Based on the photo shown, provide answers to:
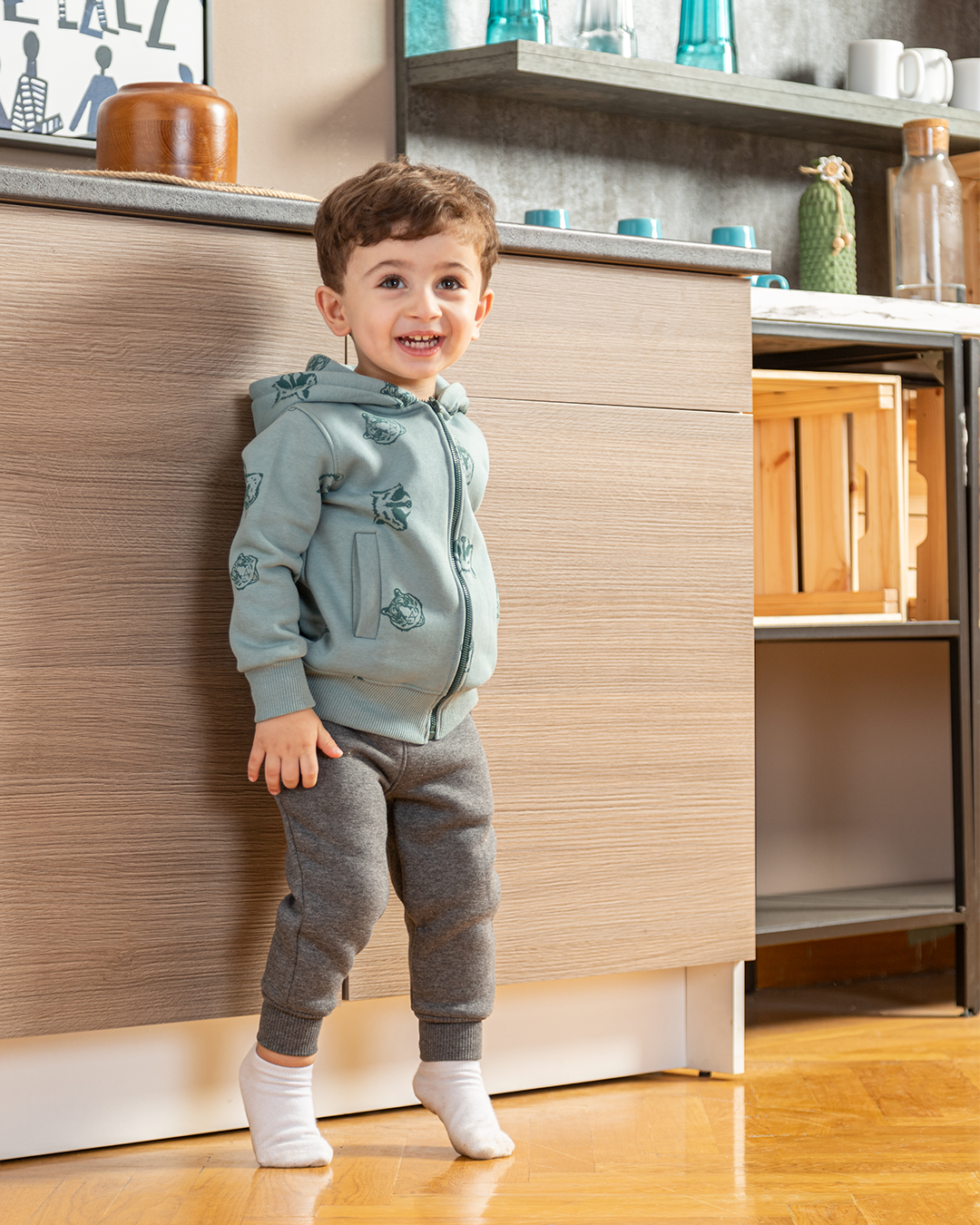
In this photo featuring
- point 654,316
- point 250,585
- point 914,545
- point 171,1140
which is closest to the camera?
point 250,585

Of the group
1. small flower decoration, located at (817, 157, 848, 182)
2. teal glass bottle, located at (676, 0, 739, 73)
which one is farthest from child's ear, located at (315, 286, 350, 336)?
small flower decoration, located at (817, 157, 848, 182)

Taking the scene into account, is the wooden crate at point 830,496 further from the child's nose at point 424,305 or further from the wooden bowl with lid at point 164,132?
the wooden bowl with lid at point 164,132

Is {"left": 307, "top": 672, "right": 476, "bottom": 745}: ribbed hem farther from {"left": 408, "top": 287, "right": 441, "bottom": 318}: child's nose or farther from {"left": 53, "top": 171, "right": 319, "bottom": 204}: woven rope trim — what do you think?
{"left": 53, "top": 171, "right": 319, "bottom": 204}: woven rope trim

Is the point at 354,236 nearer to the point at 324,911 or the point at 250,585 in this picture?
the point at 250,585

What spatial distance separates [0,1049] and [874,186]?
178cm

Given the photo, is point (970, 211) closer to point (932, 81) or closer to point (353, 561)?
point (932, 81)

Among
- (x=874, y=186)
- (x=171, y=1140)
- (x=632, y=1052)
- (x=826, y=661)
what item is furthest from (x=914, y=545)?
(x=171, y=1140)

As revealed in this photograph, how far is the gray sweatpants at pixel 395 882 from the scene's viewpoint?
3.95ft

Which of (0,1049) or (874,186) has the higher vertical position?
(874,186)

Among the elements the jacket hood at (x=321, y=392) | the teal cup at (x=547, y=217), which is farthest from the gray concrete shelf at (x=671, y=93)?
the jacket hood at (x=321, y=392)

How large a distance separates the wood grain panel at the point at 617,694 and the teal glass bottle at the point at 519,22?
669 mm

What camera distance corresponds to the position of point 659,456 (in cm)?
145

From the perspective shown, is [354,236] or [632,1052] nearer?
[354,236]

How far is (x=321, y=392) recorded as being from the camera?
122 cm
